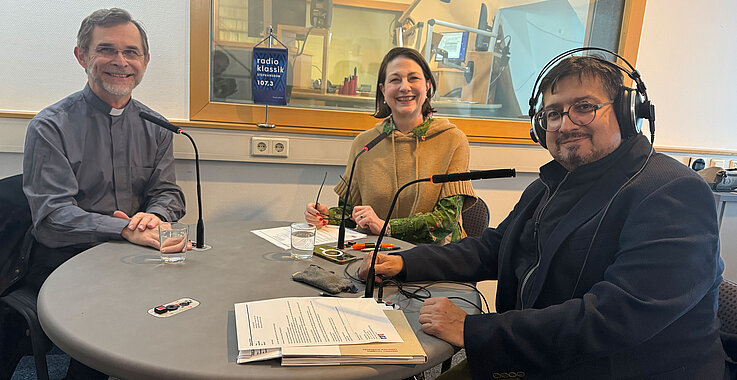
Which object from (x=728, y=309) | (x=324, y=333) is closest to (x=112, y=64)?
(x=324, y=333)

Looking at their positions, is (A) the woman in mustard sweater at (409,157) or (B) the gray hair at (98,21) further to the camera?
(A) the woman in mustard sweater at (409,157)

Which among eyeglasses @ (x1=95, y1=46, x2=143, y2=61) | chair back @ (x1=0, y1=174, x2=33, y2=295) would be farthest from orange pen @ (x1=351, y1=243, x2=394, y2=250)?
eyeglasses @ (x1=95, y1=46, x2=143, y2=61)

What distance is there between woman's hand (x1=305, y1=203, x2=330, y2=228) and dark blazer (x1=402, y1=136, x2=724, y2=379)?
2.96ft

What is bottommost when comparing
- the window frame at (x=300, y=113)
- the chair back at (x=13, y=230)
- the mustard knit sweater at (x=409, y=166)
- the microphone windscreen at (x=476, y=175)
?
the chair back at (x=13, y=230)

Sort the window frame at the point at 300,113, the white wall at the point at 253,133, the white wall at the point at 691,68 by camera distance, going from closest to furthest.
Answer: the white wall at the point at 253,133, the window frame at the point at 300,113, the white wall at the point at 691,68

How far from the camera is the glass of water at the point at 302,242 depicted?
52.5 inches

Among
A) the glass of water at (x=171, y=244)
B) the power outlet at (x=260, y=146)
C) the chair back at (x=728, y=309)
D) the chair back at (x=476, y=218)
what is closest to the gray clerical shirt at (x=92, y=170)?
the glass of water at (x=171, y=244)

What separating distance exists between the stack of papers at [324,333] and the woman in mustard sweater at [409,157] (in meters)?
0.88

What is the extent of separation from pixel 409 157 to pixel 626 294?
1.22 metres

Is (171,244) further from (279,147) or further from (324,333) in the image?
(279,147)

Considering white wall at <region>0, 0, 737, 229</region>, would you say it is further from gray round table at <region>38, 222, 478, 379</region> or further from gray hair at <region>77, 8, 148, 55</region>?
gray round table at <region>38, 222, 478, 379</region>

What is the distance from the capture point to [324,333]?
86 centimetres

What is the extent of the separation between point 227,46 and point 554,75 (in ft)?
5.45

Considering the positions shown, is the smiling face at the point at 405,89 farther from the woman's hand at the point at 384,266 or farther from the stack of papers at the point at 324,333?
the stack of papers at the point at 324,333
